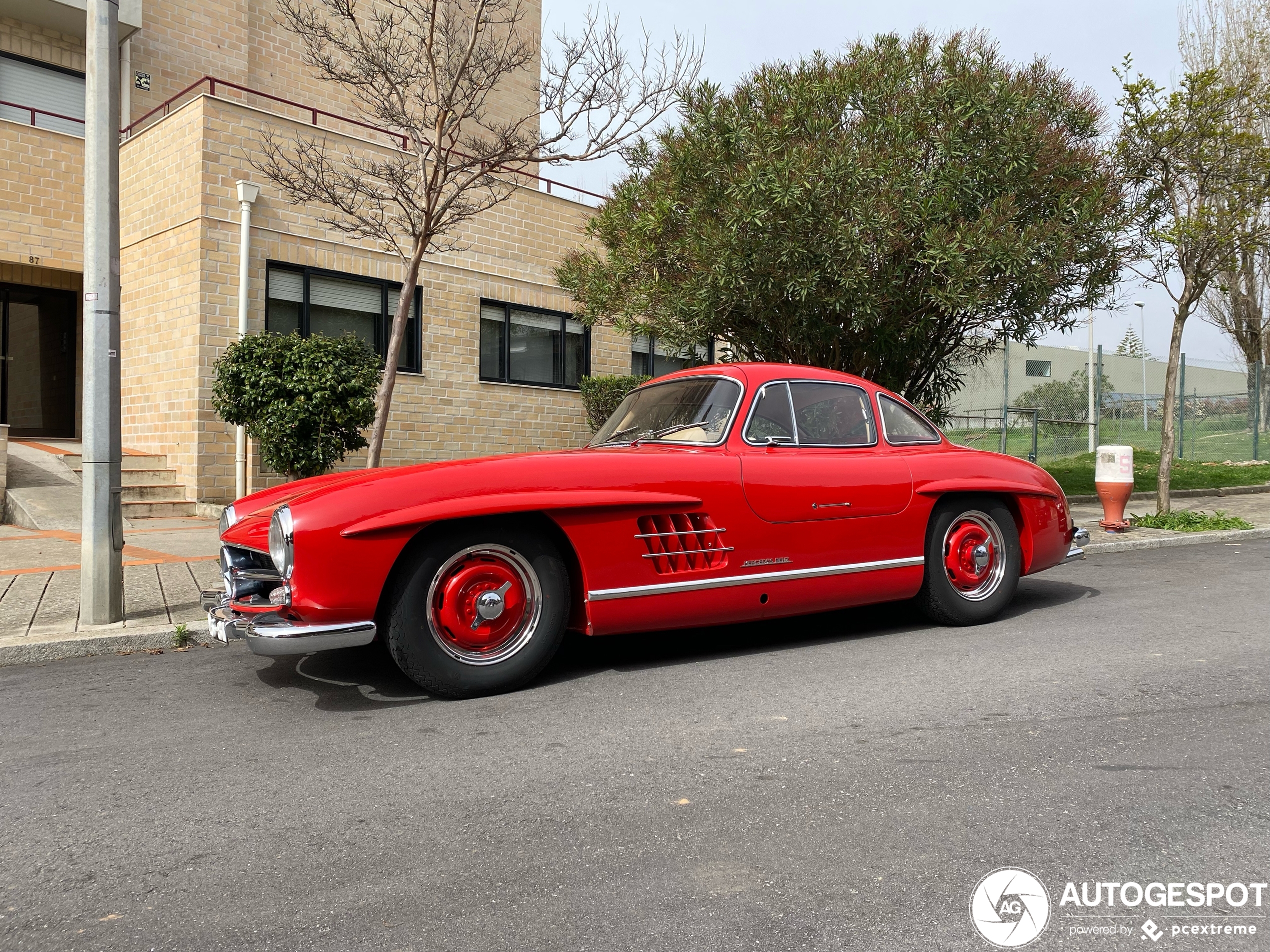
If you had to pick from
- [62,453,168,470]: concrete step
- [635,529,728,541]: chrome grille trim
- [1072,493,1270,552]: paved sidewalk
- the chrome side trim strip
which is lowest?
[1072,493,1270,552]: paved sidewalk

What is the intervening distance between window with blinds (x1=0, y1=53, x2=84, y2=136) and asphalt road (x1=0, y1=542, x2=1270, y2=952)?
1281 centimetres

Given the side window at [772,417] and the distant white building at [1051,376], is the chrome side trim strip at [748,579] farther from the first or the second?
the distant white building at [1051,376]

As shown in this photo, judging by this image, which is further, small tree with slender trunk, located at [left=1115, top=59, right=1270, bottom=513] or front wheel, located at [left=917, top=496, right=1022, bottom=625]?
small tree with slender trunk, located at [left=1115, top=59, right=1270, bottom=513]

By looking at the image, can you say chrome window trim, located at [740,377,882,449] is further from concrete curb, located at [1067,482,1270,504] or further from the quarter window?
concrete curb, located at [1067,482,1270,504]

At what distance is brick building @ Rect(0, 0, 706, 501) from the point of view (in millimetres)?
12000

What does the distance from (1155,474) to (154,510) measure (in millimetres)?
17843

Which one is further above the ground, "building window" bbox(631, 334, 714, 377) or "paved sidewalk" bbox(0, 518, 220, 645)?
"building window" bbox(631, 334, 714, 377)

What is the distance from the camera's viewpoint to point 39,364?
580 inches

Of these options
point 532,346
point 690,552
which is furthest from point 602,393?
point 690,552

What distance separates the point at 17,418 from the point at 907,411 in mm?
14735

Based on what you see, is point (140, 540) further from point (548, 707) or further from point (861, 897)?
point (861, 897)

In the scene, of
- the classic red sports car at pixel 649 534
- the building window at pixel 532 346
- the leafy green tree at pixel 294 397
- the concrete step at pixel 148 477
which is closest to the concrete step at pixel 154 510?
the concrete step at pixel 148 477

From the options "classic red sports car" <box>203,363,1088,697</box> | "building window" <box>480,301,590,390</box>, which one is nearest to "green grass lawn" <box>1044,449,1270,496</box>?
"building window" <box>480,301,590,390</box>

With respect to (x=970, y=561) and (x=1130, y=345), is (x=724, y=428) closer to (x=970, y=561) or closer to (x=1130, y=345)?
(x=970, y=561)
